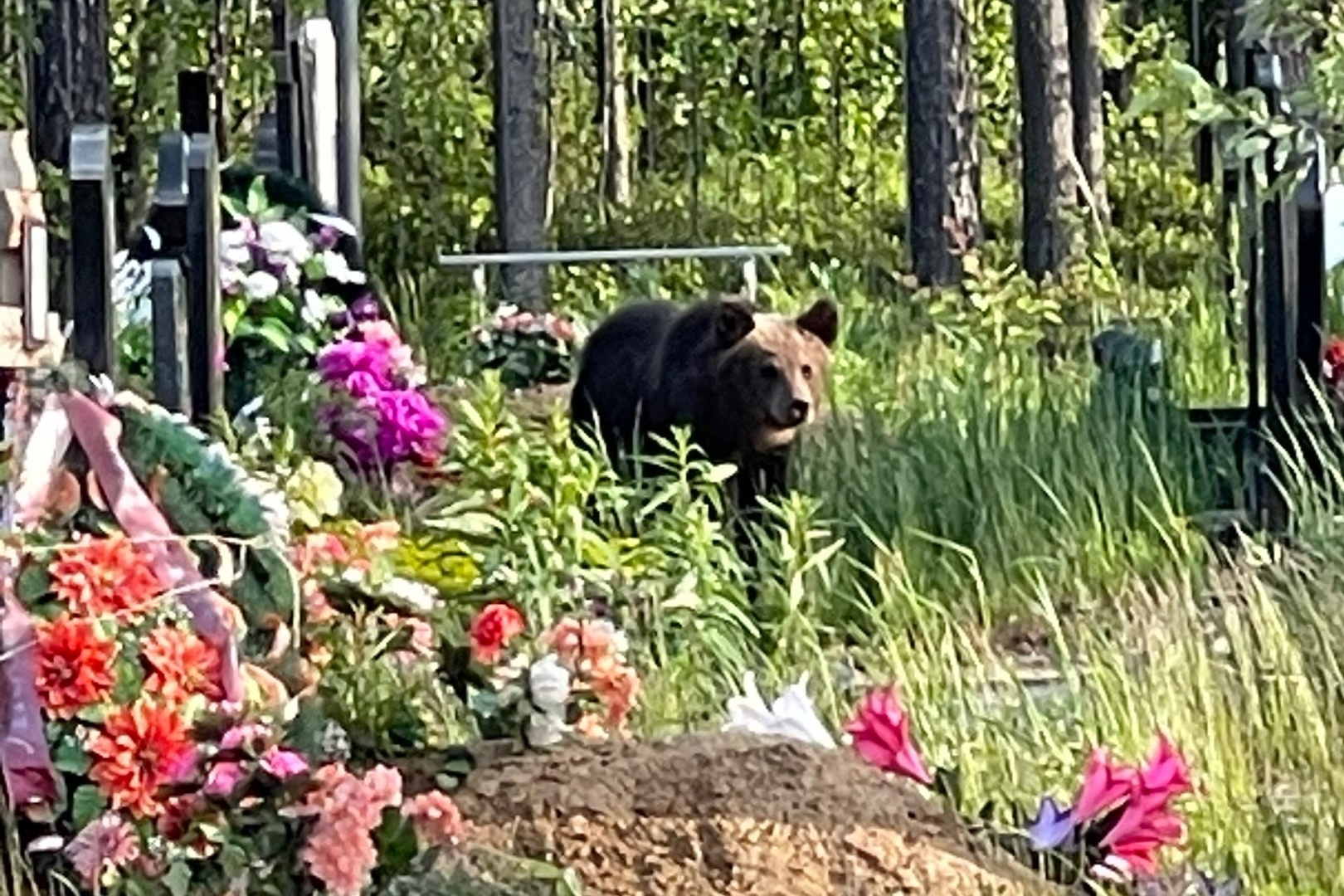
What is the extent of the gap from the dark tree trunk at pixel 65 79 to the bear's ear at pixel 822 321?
21.1 ft

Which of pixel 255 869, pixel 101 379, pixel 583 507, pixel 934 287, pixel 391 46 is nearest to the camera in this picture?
pixel 255 869

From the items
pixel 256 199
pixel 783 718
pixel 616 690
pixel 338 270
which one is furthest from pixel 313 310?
pixel 783 718

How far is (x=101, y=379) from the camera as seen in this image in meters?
6.37

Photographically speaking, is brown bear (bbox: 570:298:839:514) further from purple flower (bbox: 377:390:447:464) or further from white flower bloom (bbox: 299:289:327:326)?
white flower bloom (bbox: 299:289:327:326)

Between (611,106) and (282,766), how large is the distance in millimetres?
23436

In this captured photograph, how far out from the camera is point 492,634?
5.72 m

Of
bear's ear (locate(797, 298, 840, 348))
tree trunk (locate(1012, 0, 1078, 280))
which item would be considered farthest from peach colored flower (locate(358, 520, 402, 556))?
tree trunk (locate(1012, 0, 1078, 280))

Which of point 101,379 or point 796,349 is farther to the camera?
point 796,349

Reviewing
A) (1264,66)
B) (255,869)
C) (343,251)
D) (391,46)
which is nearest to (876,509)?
(1264,66)

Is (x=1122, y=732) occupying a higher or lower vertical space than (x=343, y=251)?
lower

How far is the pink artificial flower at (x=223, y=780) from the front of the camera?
4766 millimetres

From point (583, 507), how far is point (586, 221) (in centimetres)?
1773

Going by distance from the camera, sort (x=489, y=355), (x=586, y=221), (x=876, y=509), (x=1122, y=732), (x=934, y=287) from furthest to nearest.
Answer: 1. (x=586, y=221)
2. (x=934, y=287)
3. (x=489, y=355)
4. (x=876, y=509)
5. (x=1122, y=732)

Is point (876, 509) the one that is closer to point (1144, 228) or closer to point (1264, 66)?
point (1264, 66)
